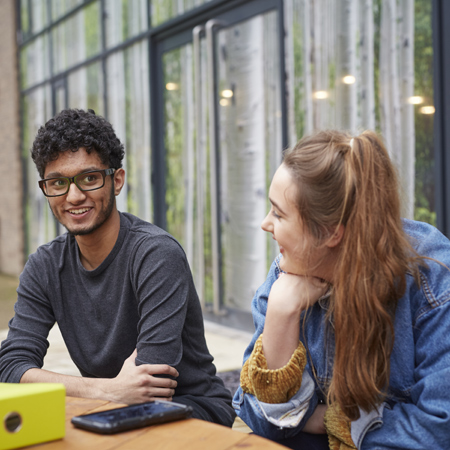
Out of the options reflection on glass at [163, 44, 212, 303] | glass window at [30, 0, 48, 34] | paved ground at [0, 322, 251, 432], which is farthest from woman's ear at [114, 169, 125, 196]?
glass window at [30, 0, 48, 34]

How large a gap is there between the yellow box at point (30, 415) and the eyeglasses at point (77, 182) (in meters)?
0.97

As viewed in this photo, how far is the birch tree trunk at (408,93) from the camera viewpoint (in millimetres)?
3753

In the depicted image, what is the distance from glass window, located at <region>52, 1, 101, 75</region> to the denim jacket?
6849 millimetres

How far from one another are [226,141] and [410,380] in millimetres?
4276

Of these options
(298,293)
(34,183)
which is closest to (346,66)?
(298,293)

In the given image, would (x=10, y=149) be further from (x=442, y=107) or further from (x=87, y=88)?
(x=442, y=107)

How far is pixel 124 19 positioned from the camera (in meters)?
7.02

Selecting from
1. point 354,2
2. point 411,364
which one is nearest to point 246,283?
Answer: point 354,2

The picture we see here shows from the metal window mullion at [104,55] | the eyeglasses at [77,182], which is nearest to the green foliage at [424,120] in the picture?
the eyeglasses at [77,182]

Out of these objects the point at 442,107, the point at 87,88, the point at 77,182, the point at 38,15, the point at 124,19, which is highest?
the point at 38,15

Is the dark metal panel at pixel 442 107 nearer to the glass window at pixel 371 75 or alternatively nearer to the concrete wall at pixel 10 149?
the glass window at pixel 371 75

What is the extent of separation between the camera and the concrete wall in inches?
413

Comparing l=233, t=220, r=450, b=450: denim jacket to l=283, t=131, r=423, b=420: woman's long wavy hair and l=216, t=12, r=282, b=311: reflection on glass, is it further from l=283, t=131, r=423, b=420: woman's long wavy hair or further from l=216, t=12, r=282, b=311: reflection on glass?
l=216, t=12, r=282, b=311: reflection on glass

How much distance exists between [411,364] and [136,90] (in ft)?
19.3
